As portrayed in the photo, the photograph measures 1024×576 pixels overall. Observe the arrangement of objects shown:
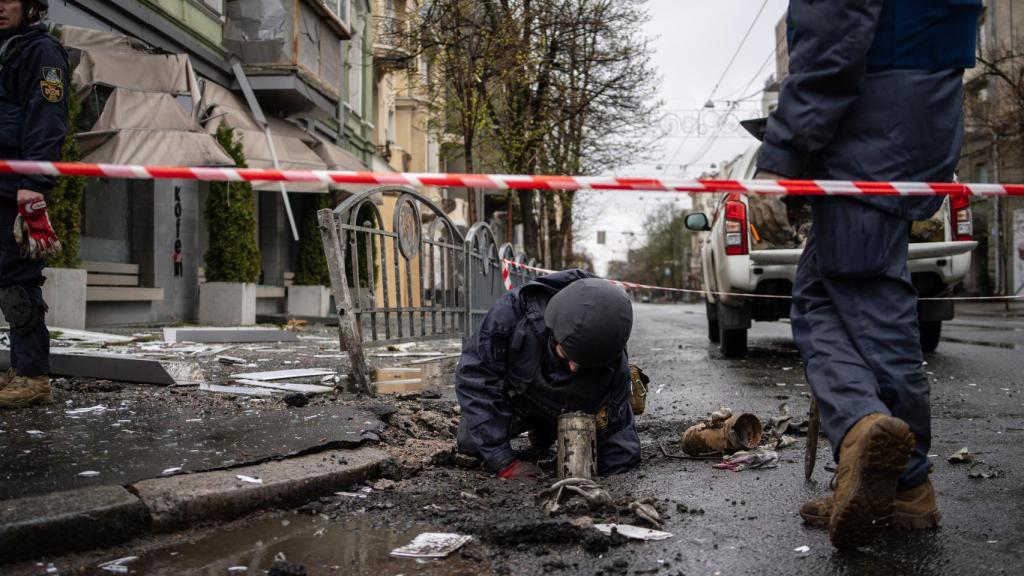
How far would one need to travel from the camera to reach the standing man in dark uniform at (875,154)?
259 cm

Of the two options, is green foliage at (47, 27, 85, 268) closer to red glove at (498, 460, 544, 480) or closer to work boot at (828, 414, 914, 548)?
red glove at (498, 460, 544, 480)

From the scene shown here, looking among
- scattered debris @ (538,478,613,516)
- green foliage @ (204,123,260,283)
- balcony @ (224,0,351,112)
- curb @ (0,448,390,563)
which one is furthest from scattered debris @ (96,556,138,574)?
balcony @ (224,0,351,112)

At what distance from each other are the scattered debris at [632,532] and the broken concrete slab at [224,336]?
7792 mm

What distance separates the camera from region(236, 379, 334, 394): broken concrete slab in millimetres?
5473

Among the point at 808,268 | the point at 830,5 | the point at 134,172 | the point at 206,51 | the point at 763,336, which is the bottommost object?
the point at 763,336

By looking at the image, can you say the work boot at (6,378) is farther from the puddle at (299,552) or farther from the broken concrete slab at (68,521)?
the puddle at (299,552)

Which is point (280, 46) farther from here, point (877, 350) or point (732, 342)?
point (877, 350)

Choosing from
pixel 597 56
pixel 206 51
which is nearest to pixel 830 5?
pixel 206 51

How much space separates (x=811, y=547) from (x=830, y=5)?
1.55m

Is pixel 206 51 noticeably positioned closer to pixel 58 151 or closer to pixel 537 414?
pixel 58 151

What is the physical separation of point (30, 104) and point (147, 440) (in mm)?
1792

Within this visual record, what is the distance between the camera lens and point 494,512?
9.42 ft

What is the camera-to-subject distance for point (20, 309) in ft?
14.1

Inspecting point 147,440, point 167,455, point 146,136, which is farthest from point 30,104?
point 146,136
